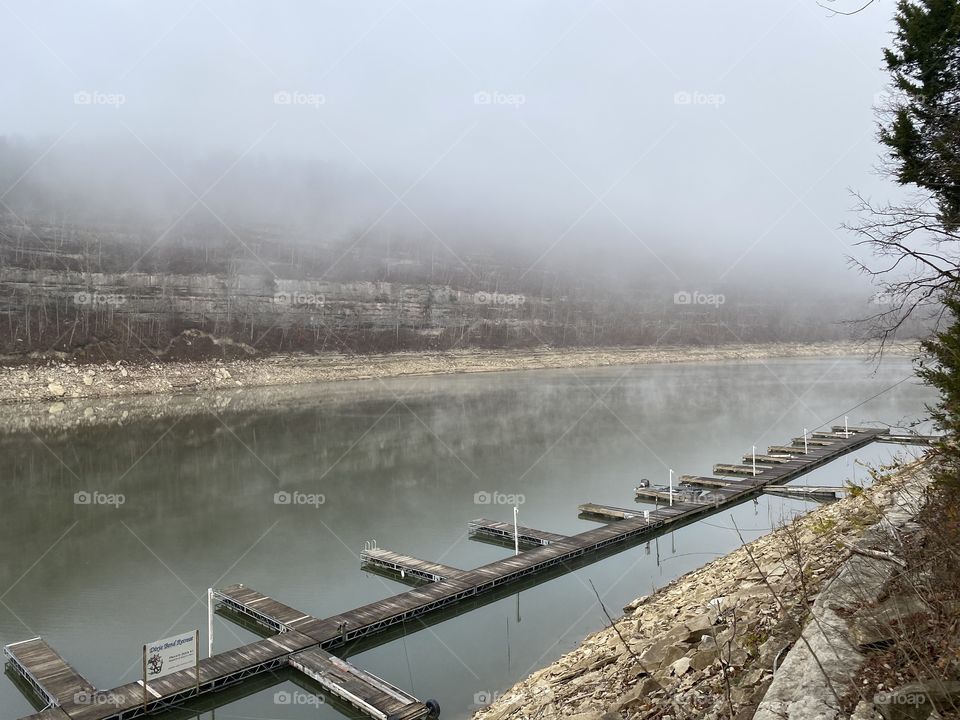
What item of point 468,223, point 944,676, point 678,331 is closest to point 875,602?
point 944,676

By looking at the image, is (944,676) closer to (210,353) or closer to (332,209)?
(210,353)

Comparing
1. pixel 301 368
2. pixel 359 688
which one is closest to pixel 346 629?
pixel 359 688

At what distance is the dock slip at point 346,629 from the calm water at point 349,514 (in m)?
0.46

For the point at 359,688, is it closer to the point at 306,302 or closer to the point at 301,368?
the point at 301,368

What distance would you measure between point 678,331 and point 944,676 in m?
128

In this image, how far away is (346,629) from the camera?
502 inches

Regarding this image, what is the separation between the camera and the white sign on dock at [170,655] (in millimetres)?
10539

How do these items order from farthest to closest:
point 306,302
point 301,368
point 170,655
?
point 306,302 < point 301,368 < point 170,655

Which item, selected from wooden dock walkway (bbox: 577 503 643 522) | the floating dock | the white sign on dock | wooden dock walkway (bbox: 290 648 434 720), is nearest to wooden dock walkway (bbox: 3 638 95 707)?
the white sign on dock

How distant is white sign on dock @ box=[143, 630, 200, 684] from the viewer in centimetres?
1054

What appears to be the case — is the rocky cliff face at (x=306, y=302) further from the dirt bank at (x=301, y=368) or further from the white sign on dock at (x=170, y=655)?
the white sign on dock at (x=170, y=655)

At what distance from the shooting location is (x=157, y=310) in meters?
78.8

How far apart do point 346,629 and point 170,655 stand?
3258 millimetres

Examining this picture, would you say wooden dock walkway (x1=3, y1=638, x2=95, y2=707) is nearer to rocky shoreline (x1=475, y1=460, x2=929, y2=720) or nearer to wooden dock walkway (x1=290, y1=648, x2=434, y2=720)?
wooden dock walkway (x1=290, y1=648, x2=434, y2=720)
